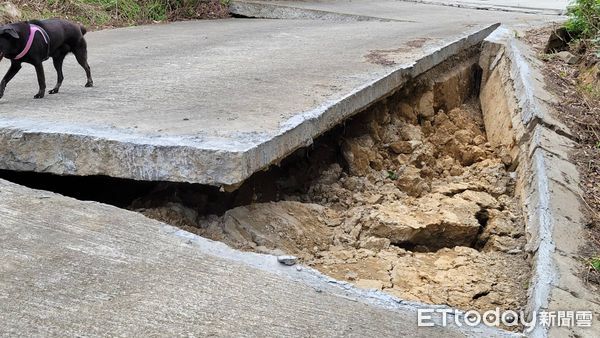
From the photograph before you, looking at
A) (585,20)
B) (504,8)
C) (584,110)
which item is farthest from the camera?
(504,8)

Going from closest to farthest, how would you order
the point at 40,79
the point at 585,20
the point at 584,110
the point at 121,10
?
1. the point at 40,79
2. the point at 584,110
3. the point at 585,20
4. the point at 121,10

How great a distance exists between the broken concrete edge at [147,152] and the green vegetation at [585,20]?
3904mm

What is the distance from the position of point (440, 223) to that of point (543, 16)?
6491 mm

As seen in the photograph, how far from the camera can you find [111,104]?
4.01m

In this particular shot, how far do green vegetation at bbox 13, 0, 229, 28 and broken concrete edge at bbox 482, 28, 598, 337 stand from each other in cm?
467

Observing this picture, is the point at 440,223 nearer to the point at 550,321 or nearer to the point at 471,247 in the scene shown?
the point at 471,247

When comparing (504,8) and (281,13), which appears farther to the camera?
(504,8)

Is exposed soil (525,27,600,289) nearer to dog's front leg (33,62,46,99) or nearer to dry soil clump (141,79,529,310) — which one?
dry soil clump (141,79,529,310)

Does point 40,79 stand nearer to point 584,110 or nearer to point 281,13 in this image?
point 584,110

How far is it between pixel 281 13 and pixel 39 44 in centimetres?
557

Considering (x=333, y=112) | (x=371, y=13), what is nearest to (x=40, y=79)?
(x=333, y=112)

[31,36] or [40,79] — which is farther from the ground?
[31,36]

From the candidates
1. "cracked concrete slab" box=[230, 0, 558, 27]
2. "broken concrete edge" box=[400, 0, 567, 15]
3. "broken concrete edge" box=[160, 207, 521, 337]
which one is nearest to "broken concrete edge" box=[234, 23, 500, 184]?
"broken concrete edge" box=[160, 207, 521, 337]

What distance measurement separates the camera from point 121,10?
354 inches
